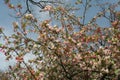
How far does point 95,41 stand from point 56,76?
5.44 ft

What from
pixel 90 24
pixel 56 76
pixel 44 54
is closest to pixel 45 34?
pixel 44 54

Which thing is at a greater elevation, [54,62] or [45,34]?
[45,34]

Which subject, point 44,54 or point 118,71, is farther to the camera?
point 44,54

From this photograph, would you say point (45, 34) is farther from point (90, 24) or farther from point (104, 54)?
point (90, 24)

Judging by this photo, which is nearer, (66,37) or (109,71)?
(109,71)

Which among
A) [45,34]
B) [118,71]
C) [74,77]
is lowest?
[74,77]

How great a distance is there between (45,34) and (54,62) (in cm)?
89

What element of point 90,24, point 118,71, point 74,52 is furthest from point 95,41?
point 90,24

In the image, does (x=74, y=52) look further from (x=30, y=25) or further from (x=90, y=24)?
(x=90, y=24)

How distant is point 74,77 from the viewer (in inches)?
414

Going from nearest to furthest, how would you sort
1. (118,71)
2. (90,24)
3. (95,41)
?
(118,71)
(95,41)
(90,24)

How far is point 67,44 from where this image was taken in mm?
10211

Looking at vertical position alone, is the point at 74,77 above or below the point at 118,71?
below

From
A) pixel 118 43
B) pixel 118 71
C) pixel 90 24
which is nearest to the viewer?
pixel 118 71
